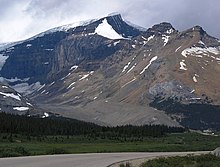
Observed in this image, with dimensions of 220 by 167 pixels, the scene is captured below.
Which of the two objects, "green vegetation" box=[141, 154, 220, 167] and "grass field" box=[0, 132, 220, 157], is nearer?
"green vegetation" box=[141, 154, 220, 167]

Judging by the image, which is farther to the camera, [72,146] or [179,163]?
[72,146]

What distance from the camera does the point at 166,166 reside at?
54.9 m

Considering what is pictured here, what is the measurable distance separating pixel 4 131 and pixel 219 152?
95.9 meters

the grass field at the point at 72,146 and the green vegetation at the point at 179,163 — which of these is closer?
the green vegetation at the point at 179,163

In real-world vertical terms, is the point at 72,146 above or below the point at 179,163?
above

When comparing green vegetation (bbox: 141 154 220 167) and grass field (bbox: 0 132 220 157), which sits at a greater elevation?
grass field (bbox: 0 132 220 157)

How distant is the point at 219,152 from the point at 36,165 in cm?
4616

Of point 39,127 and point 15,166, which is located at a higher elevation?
point 39,127

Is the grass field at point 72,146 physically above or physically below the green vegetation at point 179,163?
above

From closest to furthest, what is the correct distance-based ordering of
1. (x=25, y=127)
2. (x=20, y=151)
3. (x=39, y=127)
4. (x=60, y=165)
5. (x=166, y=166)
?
(x=60, y=165), (x=166, y=166), (x=20, y=151), (x=25, y=127), (x=39, y=127)

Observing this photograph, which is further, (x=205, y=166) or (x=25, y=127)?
(x=25, y=127)

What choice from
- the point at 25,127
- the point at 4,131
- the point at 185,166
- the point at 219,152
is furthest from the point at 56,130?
the point at 185,166

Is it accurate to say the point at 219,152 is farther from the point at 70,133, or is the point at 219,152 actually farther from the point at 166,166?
the point at 70,133

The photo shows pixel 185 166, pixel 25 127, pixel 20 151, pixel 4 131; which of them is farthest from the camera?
pixel 25 127
